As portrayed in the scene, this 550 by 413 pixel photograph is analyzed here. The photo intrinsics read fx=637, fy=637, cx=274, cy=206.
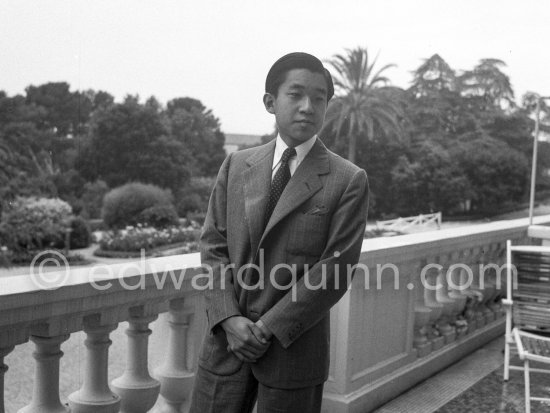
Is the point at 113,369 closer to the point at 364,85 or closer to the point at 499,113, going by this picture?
the point at 499,113

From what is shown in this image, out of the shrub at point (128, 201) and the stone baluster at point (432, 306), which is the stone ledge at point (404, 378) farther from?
the shrub at point (128, 201)

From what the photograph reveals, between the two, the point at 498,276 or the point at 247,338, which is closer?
the point at 247,338

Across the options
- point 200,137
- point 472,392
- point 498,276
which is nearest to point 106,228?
point 200,137

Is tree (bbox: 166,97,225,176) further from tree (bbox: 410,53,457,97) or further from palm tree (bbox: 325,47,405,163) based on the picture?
tree (bbox: 410,53,457,97)

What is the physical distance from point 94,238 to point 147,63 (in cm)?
2078

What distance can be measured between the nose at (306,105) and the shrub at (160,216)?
2587 centimetres

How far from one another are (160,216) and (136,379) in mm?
26565

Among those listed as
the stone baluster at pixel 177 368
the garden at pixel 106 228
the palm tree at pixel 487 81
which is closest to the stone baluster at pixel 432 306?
the stone baluster at pixel 177 368

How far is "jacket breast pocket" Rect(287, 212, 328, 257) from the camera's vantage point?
1577 millimetres

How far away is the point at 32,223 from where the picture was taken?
104 ft

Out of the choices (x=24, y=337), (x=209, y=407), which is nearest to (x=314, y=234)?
(x=209, y=407)

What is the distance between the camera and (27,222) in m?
31.4

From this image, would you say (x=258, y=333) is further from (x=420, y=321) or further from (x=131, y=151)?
(x=131, y=151)

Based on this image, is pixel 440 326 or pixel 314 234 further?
pixel 440 326
